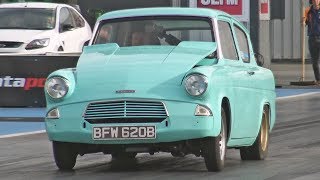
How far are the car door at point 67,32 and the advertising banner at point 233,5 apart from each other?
11.4 ft

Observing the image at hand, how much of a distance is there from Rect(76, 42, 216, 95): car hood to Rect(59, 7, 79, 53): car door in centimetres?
1144

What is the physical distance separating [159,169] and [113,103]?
42.8 inches

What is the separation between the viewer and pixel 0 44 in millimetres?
21750

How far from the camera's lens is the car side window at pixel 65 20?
74.9 feet

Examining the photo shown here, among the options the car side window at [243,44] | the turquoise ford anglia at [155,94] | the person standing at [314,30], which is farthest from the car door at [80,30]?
the turquoise ford anglia at [155,94]

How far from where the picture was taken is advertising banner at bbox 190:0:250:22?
25.2 m

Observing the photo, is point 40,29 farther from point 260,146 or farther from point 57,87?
point 57,87

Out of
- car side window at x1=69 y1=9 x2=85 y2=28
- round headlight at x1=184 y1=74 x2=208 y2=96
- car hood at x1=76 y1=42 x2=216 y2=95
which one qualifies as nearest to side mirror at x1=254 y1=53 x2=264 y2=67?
car hood at x1=76 y1=42 x2=216 y2=95

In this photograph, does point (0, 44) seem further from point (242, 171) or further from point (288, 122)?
point (242, 171)

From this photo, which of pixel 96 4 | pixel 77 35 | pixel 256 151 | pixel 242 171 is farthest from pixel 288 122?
pixel 96 4

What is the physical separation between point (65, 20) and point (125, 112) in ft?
43.5

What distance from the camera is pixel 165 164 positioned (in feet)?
37.5

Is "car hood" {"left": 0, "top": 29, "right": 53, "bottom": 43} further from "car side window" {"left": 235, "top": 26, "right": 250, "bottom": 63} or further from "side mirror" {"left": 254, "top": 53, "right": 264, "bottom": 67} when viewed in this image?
"car side window" {"left": 235, "top": 26, "right": 250, "bottom": 63}

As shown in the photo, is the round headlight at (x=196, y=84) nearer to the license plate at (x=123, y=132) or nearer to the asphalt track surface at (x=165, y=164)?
the license plate at (x=123, y=132)
